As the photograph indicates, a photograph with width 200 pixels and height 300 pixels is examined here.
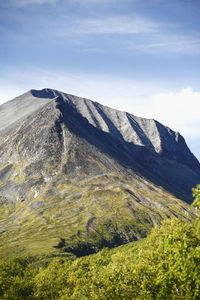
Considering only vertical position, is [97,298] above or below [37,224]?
above

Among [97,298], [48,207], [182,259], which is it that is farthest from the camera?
[48,207]

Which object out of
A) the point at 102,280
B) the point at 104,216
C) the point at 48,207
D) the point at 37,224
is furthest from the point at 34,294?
the point at 48,207

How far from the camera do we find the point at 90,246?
142000 mm

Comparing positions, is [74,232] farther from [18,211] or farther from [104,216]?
[18,211]

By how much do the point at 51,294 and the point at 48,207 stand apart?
154807mm

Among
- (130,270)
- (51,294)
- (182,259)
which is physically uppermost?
(182,259)

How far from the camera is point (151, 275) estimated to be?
32781 mm

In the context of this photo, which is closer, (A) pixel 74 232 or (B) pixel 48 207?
(A) pixel 74 232

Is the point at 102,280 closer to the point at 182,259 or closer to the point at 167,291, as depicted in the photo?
the point at 167,291

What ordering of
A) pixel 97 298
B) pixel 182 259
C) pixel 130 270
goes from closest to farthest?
1. pixel 182 259
2. pixel 97 298
3. pixel 130 270

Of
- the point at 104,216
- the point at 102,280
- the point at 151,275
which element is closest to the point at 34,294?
the point at 102,280

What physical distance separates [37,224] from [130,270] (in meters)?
148

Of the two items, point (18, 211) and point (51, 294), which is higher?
point (51, 294)

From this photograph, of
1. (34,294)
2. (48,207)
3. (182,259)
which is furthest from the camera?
(48,207)
